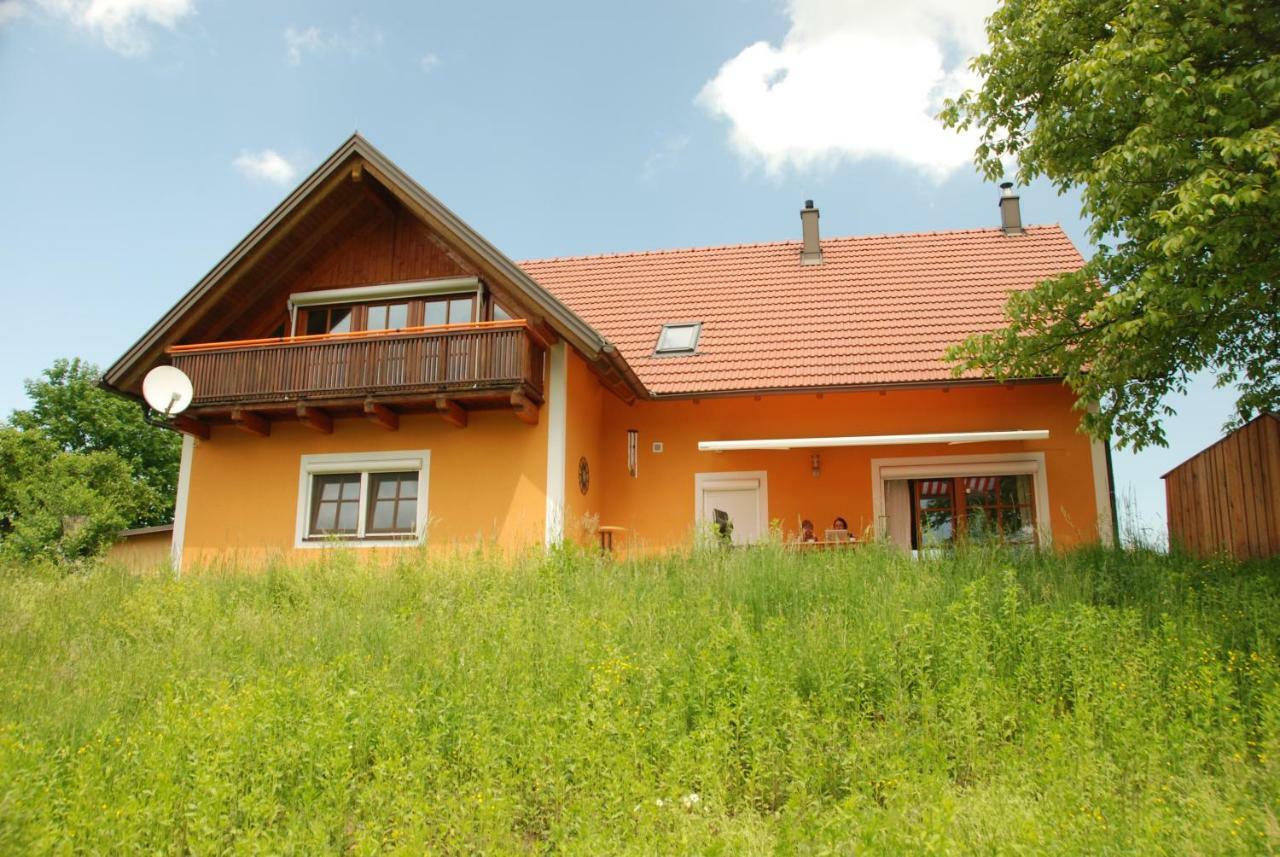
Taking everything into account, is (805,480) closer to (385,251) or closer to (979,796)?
(385,251)

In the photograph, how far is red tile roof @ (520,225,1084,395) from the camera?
14547mm

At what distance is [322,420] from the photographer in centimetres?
1371

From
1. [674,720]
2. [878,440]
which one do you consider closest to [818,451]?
[878,440]

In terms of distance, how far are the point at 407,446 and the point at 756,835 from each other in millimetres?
9644

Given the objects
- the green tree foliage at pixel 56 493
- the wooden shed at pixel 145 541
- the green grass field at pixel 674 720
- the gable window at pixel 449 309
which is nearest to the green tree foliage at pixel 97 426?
the green tree foliage at pixel 56 493

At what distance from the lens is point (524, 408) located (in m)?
12.7

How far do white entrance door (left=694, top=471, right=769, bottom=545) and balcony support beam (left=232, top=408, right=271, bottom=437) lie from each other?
22.2ft

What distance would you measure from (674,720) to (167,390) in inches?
405

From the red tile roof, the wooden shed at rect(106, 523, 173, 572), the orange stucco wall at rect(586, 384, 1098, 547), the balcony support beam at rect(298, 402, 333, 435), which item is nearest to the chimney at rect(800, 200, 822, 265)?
the red tile roof

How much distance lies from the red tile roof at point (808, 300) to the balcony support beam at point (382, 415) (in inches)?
156

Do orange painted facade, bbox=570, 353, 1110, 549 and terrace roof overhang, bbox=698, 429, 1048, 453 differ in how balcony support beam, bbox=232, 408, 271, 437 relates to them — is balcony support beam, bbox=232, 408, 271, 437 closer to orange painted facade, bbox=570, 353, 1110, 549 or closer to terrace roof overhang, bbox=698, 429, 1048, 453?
orange painted facade, bbox=570, 353, 1110, 549

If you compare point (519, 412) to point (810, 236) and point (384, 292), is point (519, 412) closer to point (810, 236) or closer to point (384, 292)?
point (384, 292)

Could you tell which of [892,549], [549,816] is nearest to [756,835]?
[549,816]

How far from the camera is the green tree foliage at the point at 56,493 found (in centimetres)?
2375
